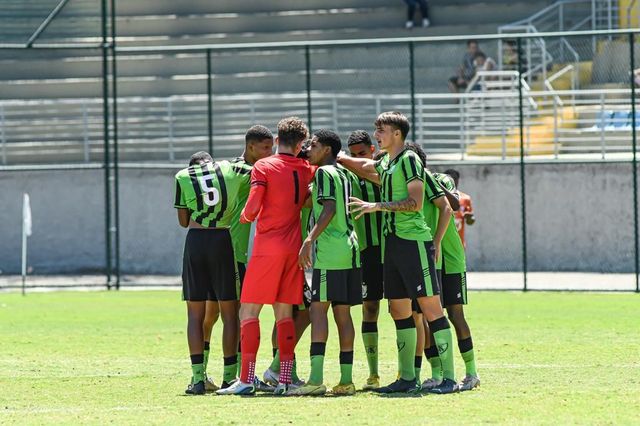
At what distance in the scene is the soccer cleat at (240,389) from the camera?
988cm

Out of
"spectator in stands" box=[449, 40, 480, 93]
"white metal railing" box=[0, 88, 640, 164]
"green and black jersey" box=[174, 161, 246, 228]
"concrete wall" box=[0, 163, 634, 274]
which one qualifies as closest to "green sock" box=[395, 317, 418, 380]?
"green and black jersey" box=[174, 161, 246, 228]

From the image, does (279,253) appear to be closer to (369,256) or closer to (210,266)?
(210,266)

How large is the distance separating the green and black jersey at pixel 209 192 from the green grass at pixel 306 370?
1.39 meters

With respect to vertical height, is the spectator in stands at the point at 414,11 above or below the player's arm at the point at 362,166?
above

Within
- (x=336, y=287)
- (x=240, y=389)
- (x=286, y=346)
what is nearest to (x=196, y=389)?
(x=240, y=389)

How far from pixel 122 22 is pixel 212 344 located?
17590mm

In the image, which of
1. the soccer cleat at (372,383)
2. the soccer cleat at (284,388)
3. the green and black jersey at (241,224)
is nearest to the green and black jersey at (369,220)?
the green and black jersey at (241,224)

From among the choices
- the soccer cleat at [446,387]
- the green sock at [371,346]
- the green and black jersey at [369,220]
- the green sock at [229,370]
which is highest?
the green and black jersey at [369,220]

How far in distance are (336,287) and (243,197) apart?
1196 millimetres

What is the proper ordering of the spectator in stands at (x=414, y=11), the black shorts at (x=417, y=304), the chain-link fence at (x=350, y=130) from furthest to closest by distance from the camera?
the spectator in stands at (x=414, y=11)
the chain-link fence at (x=350, y=130)
the black shorts at (x=417, y=304)

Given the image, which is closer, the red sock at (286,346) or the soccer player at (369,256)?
the red sock at (286,346)

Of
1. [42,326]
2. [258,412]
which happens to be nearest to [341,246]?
[258,412]

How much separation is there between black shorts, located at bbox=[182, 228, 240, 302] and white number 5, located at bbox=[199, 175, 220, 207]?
0.25 meters

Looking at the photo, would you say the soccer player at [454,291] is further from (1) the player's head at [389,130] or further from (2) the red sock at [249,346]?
(2) the red sock at [249,346]
